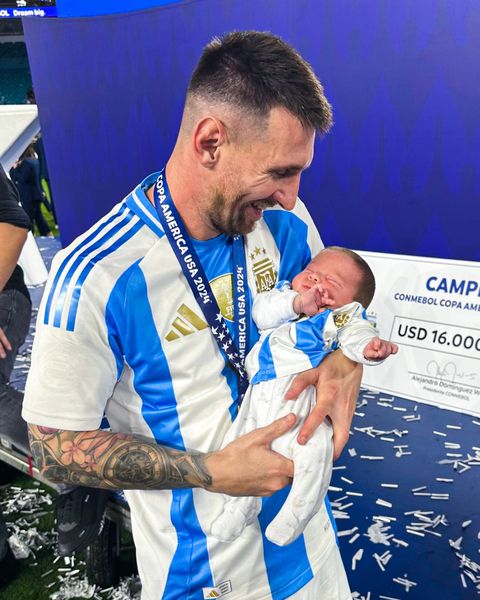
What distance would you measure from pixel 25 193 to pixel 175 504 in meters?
8.10

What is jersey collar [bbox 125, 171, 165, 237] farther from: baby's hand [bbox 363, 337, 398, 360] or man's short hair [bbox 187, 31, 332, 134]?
baby's hand [bbox 363, 337, 398, 360]

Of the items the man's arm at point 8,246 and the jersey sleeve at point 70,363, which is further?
the man's arm at point 8,246

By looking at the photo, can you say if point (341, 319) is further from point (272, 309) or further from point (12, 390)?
point (12, 390)

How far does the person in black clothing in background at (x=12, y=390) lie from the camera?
6.84ft

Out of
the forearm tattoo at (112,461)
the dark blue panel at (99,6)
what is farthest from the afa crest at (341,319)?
the dark blue panel at (99,6)

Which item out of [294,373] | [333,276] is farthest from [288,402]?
[333,276]

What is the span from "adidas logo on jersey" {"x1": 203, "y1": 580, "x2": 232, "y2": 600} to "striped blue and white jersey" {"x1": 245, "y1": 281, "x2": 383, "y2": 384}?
481mm

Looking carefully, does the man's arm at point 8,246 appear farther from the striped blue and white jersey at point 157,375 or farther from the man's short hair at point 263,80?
the man's short hair at point 263,80

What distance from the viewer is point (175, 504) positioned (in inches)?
49.0

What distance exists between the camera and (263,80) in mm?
1088

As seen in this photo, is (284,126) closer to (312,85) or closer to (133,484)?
(312,85)

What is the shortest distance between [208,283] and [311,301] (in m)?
0.32

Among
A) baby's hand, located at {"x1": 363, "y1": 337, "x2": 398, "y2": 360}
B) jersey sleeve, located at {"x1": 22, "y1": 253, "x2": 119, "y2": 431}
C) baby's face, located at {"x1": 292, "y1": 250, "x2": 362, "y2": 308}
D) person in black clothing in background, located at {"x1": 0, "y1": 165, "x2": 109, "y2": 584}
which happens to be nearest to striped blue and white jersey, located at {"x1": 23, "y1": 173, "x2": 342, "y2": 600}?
jersey sleeve, located at {"x1": 22, "y1": 253, "x2": 119, "y2": 431}

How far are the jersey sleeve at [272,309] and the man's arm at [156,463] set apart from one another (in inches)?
10.3
